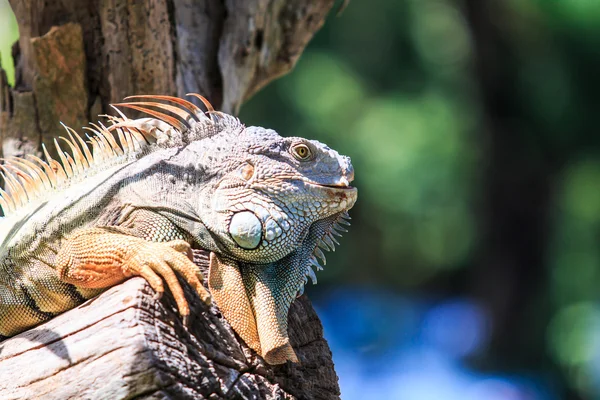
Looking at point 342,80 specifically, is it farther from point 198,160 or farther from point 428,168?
point 198,160

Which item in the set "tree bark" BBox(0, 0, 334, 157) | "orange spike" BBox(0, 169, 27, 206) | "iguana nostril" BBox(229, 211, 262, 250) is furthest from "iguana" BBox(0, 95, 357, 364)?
"tree bark" BBox(0, 0, 334, 157)

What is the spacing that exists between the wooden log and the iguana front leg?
47 millimetres

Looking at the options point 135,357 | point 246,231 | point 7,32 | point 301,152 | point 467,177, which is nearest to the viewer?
point 135,357

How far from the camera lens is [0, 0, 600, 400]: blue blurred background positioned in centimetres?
1252

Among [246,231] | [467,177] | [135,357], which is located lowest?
[467,177]

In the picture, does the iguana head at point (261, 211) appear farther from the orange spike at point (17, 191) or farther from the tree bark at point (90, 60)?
the tree bark at point (90, 60)

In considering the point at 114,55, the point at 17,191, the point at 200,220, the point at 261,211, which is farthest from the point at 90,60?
the point at 261,211

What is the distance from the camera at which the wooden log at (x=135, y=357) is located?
2209 mm

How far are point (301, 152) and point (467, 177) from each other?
11288 millimetres

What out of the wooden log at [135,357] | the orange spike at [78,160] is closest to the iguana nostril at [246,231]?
the wooden log at [135,357]

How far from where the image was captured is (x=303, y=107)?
1248cm

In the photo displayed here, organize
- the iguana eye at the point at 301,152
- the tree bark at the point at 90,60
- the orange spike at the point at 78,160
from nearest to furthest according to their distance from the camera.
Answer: the iguana eye at the point at 301,152 < the orange spike at the point at 78,160 < the tree bark at the point at 90,60

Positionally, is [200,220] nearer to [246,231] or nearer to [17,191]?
[246,231]

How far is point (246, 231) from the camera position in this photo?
8.48ft
